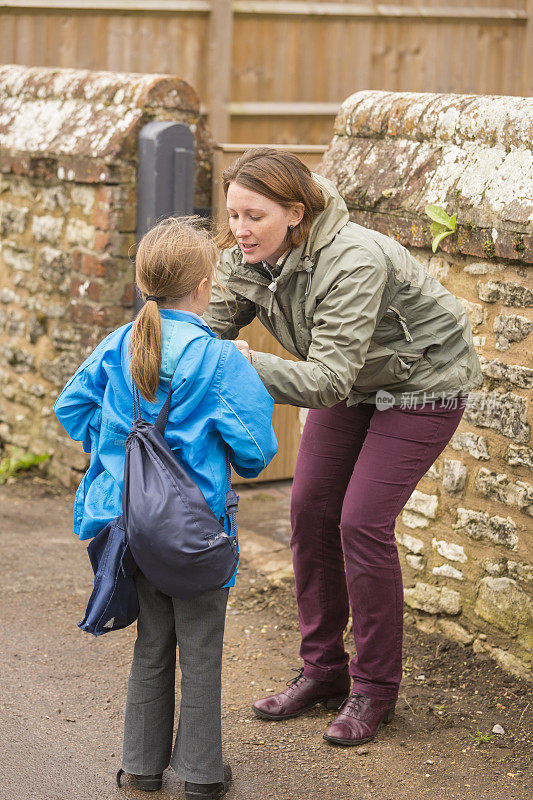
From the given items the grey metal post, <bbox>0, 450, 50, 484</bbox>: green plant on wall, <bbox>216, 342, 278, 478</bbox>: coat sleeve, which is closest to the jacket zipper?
<bbox>216, 342, 278, 478</bbox>: coat sleeve

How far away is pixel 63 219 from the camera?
5715mm

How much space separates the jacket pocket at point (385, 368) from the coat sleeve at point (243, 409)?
1.59 feet

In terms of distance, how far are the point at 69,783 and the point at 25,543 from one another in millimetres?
2139

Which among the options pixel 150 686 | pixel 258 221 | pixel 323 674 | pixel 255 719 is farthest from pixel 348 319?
pixel 255 719

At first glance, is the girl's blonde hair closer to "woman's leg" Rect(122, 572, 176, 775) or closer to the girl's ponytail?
the girl's ponytail

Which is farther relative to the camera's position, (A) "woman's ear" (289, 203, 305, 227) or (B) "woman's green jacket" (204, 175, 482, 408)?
(A) "woman's ear" (289, 203, 305, 227)

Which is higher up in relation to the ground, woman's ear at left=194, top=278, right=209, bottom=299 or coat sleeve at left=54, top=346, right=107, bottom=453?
woman's ear at left=194, top=278, right=209, bottom=299

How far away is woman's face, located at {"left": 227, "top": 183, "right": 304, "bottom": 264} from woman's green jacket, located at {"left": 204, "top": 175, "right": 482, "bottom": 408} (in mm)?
64

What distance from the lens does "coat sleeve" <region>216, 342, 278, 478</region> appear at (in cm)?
276

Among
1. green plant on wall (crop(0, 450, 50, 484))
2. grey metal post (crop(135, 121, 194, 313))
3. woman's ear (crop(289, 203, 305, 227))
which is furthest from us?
green plant on wall (crop(0, 450, 50, 484))

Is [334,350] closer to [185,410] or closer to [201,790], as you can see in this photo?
[185,410]

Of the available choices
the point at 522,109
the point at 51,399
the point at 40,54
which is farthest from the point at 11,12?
the point at 522,109

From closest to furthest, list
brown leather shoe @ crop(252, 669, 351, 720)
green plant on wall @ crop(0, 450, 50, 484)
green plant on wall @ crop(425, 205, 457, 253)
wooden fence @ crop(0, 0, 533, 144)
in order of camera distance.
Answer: brown leather shoe @ crop(252, 669, 351, 720)
green plant on wall @ crop(425, 205, 457, 253)
green plant on wall @ crop(0, 450, 50, 484)
wooden fence @ crop(0, 0, 533, 144)

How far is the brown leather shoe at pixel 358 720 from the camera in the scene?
11.0ft
